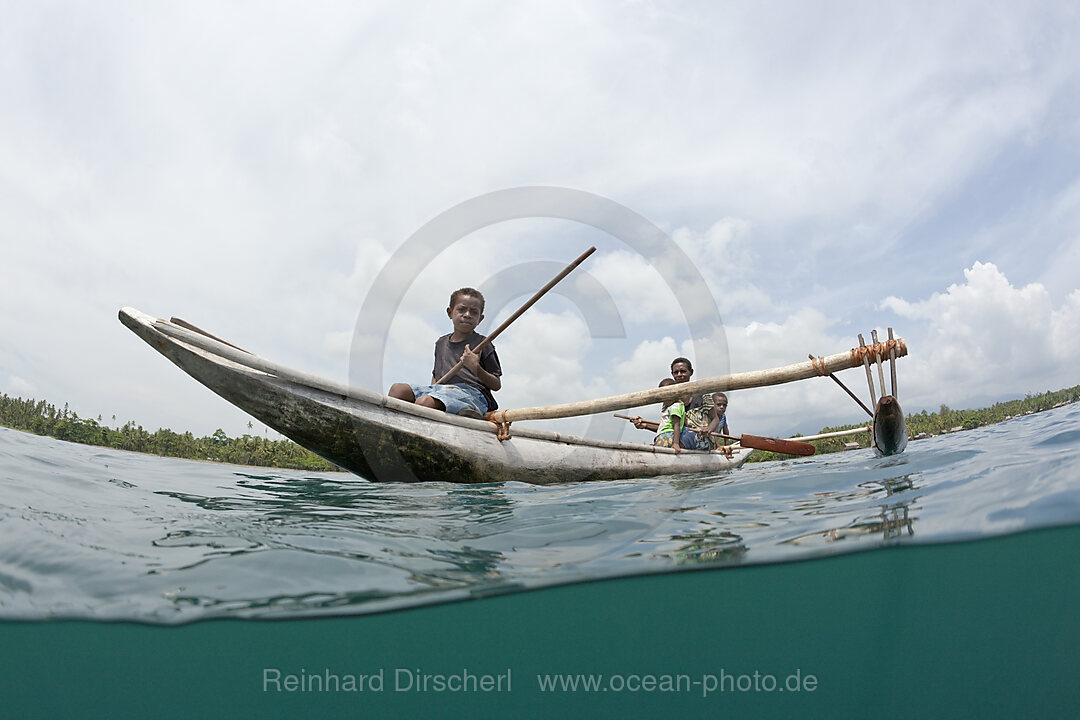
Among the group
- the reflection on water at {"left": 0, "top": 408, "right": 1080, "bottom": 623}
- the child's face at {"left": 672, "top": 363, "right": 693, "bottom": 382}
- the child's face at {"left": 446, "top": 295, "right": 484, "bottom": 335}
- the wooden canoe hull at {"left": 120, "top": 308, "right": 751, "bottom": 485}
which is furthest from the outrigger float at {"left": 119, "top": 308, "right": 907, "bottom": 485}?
the child's face at {"left": 672, "top": 363, "right": 693, "bottom": 382}

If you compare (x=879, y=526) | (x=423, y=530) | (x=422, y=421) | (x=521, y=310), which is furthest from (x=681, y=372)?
(x=423, y=530)

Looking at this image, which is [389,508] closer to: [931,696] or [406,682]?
[406,682]

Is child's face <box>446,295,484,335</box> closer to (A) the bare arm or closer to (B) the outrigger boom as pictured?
(A) the bare arm

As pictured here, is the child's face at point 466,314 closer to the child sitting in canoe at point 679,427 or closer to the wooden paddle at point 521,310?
the wooden paddle at point 521,310

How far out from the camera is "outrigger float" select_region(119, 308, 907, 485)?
436cm

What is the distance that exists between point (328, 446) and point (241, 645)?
1672 mm

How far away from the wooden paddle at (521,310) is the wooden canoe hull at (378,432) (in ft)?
2.17

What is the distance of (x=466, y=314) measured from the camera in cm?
612

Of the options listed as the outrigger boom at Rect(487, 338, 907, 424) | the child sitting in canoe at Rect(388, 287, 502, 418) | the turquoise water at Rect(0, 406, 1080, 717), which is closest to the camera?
the turquoise water at Rect(0, 406, 1080, 717)

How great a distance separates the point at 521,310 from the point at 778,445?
402 cm

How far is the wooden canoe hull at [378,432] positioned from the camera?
4.35 m

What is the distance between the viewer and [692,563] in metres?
4.01

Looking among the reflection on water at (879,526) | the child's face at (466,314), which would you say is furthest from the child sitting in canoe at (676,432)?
the reflection on water at (879,526)

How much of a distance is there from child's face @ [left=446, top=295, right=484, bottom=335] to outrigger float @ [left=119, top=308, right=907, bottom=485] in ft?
3.42
